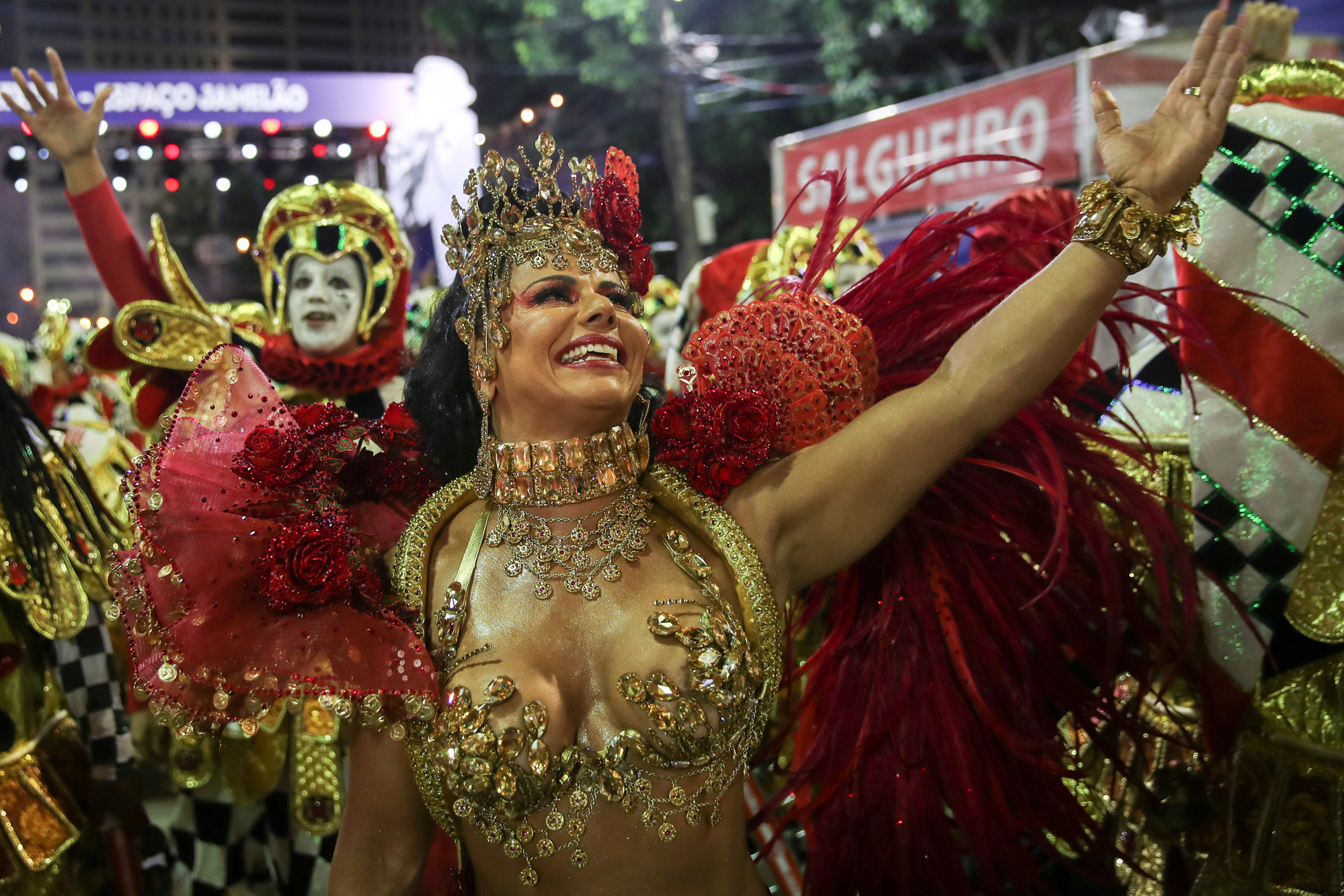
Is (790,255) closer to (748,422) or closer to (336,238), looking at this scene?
(336,238)

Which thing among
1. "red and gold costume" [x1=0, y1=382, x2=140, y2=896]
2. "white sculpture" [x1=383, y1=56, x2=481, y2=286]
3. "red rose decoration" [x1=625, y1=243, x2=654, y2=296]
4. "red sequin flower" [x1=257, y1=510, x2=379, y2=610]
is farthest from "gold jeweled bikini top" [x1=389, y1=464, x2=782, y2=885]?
"white sculpture" [x1=383, y1=56, x2=481, y2=286]

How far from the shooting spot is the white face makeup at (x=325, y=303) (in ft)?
12.8

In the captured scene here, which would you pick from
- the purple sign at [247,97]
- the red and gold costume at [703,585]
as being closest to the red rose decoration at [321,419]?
the red and gold costume at [703,585]

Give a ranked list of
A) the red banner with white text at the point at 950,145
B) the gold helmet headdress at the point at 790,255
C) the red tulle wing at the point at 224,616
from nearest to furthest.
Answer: the red tulle wing at the point at 224,616 < the gold helmet headdress at the point at 790,255 < the red banner with white text at the point at 950,145

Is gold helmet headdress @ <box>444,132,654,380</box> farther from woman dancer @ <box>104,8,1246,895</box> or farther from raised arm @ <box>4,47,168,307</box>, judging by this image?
raised arm @ <box>4,47,168,307</box>

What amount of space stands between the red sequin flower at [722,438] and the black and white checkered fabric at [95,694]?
7.43 ft

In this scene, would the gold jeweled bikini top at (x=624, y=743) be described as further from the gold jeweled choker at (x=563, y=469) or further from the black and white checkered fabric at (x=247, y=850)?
the black and white checkered fabric at (x=247, y=850)

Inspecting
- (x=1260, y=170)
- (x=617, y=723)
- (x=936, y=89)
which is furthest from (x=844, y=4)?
(x=617, y=723)

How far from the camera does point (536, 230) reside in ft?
6.93

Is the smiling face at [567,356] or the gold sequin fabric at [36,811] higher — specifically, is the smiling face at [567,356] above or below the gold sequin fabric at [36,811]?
above

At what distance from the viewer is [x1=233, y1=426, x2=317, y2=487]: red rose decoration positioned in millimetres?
1949

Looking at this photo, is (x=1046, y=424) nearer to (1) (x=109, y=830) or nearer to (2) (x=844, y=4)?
(1) (x=109, y=830)

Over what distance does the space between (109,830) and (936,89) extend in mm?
15111

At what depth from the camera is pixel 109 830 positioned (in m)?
3.36
